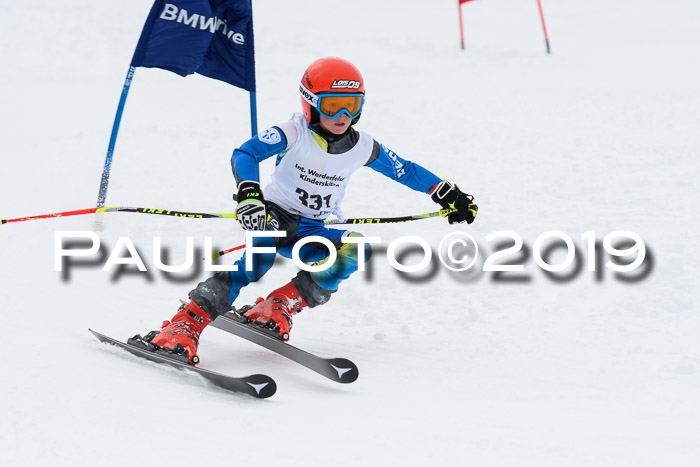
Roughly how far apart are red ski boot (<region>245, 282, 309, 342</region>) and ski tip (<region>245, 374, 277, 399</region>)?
2.65 ft

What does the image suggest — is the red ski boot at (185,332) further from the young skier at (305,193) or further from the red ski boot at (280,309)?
the red ski boot at (280,309)

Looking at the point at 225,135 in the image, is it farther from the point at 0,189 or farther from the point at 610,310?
the point at 610,310

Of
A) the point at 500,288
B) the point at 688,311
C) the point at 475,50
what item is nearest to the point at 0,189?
the point at 500,288

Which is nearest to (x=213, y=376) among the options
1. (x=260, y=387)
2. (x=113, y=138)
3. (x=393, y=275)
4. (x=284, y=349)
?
(x=260, y=387)

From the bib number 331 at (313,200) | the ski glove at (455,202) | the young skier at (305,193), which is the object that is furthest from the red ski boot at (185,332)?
the ski glove at (455,202)

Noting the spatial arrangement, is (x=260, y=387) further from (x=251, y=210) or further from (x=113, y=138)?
(x=113, y=138)

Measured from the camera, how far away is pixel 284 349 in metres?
4.37

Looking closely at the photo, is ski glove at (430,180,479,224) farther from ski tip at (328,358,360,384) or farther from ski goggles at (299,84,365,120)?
ski tip at (328,358,360,384)

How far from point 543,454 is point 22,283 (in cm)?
397

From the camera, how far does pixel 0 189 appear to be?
25.5 ft

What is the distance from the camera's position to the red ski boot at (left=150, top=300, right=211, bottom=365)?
Answer: 4031 mm

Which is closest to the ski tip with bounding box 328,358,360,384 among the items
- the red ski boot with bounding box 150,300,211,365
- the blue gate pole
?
the red ski boot with bounding box 150,300,211,365

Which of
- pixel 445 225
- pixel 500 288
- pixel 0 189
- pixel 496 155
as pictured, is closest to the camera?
pixel 500 288

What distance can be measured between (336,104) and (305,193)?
1.92 feet
